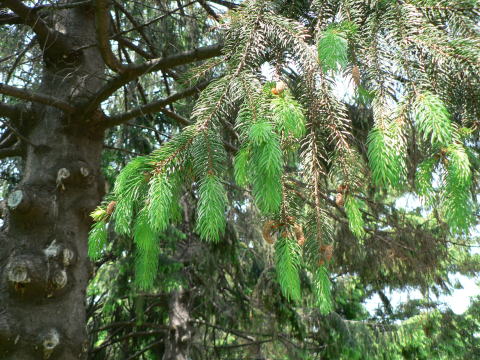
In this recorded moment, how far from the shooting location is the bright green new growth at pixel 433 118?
99 centimetres

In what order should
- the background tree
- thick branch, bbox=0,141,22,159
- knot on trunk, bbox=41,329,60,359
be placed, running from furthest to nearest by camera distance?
thick branch, bbox=0,141,22,159, knot on trunk, bbox=41,329,60,359, the background tree

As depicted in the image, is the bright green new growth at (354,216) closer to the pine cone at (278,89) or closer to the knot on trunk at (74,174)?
the pine cone at (278,89)

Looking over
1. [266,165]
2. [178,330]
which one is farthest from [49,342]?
[178,330]

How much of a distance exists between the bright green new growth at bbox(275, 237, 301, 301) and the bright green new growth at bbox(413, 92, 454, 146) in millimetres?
457

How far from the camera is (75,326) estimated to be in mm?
2305

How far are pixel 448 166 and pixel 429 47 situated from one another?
13.7 inches

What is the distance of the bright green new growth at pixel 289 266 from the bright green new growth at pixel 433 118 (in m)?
0.46

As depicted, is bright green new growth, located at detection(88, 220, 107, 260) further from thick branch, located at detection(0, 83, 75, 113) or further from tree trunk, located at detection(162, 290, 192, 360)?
tree trunk, located at detection(162, 290, 192, 360)

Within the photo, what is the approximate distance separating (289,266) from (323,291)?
0.18 metres

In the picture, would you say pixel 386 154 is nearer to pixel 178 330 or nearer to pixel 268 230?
pixel 268 230

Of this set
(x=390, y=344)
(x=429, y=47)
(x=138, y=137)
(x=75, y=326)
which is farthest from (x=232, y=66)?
(x=390, y=344)

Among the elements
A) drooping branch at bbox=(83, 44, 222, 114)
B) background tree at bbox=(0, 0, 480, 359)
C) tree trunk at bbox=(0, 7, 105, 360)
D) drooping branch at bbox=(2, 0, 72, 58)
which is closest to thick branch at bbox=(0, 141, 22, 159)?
background tree at bbox=(0, 0, 480, 359)

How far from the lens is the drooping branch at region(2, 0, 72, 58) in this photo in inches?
101

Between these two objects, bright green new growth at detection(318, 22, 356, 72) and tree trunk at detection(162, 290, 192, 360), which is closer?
bright green new growth at detection(318, 22, 356, 72)
